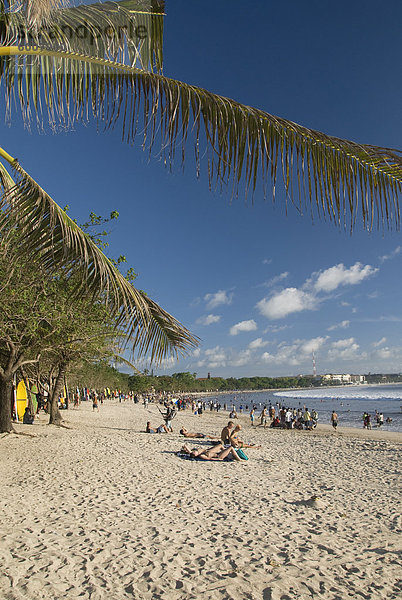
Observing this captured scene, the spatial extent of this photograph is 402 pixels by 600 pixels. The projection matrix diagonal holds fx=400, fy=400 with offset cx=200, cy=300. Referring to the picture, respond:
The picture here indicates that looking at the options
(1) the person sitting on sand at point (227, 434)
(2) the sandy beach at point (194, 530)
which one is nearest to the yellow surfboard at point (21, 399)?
(2) the sandy beach at point (194, 530)

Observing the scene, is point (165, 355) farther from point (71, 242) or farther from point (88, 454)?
point (88, 454)

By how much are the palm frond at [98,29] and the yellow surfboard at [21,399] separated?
19674 millimetres

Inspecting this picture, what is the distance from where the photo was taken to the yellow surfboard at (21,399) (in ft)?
65.2

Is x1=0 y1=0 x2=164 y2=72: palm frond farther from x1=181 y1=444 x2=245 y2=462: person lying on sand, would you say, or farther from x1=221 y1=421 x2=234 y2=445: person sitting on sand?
x1=221 y1=421 x2=234 y2=445: person sitting on sand

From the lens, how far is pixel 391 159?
2355 millimetres

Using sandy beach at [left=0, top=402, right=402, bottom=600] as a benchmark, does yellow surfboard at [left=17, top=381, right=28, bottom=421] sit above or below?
above

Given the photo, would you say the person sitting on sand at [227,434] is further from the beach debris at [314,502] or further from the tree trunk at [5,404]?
the tree trunk at [5,404]

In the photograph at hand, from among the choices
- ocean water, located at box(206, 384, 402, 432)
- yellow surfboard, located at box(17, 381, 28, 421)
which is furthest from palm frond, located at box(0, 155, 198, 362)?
ocean water, located at box(206, 384, 402, 432)

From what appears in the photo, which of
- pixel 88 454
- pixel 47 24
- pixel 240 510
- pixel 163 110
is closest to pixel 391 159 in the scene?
pixel 163 110

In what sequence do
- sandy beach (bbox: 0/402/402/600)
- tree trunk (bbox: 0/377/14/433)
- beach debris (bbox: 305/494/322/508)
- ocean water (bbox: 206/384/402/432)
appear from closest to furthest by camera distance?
→ sandy beach (bbox: 0/402/402/600) → beach debris (bbox: 305/494/322/508) → tree trunk (bbox: 0/377/14/433) → ocean water (bbox: 206/384/402/432)

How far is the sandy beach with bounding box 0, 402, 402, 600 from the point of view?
3936mm

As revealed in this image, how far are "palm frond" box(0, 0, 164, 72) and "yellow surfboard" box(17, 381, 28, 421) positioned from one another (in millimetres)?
19674

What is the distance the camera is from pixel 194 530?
5520mm

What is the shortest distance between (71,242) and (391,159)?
2653 mm
